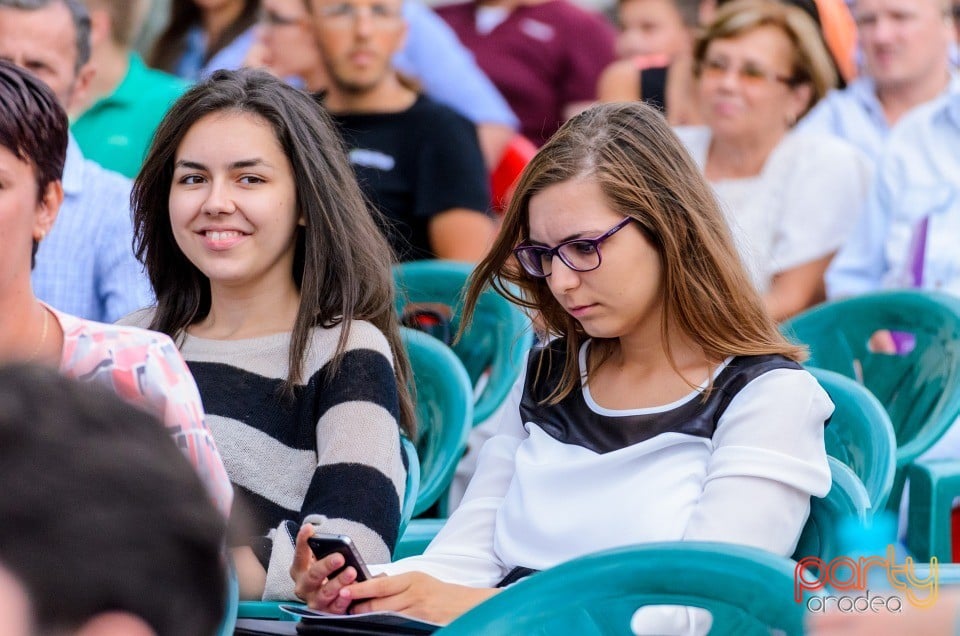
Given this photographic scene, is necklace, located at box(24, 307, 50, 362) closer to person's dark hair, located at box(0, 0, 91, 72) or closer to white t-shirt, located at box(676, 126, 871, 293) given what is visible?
person's dark hair, located at box(0, 0, 91, 72)

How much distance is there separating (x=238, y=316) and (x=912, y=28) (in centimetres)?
276

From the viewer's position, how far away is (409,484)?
92.3 inches

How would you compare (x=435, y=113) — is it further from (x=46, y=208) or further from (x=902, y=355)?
(x=46, y=208)

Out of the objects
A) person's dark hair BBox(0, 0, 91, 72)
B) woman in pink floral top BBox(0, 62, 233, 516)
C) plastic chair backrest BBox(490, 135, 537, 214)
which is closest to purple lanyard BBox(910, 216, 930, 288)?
Answer: plastic chair backrest BBox(490, 135, 537, 214)

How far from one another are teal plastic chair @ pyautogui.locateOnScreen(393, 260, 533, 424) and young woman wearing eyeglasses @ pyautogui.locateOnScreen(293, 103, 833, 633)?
905 mm

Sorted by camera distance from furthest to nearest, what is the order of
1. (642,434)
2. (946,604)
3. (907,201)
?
(907,201)
(642,434)
(946,604)

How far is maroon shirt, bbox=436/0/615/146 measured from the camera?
18.0 feet

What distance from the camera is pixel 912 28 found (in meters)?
4.20

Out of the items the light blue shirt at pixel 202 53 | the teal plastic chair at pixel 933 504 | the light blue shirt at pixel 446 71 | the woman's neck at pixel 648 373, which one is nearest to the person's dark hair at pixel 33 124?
the woman's neck at pixel 648 373

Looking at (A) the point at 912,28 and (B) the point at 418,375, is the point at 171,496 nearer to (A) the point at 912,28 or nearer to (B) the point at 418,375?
(B) the point at 418,375

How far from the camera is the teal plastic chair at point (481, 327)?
3.12 metres

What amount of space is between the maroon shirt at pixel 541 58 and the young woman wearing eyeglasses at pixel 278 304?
302cm

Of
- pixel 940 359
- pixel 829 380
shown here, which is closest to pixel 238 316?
pixel 829 380

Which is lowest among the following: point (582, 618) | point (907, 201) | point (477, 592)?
point (477, 592)
